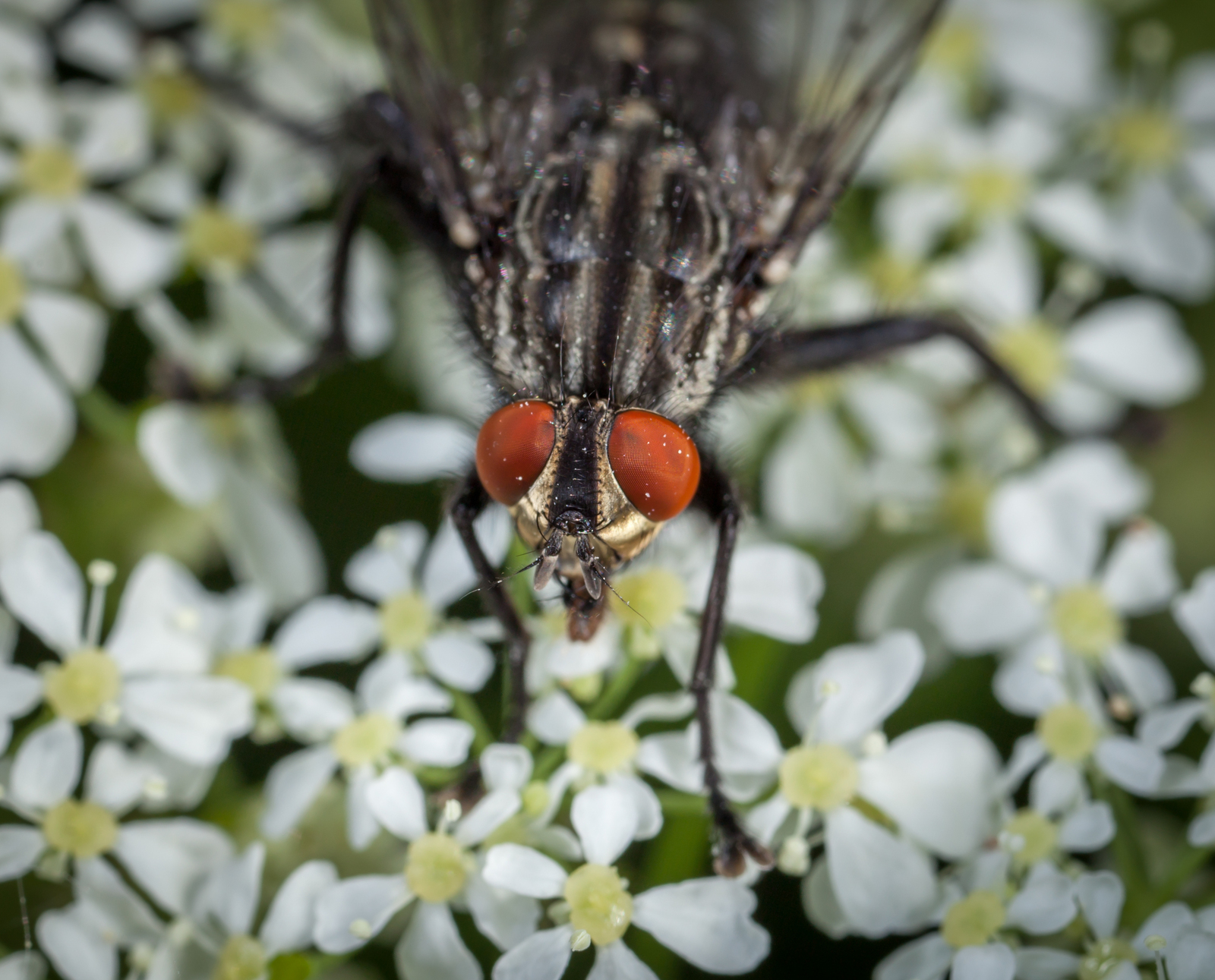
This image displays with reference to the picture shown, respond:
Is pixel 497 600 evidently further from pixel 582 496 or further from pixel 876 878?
pixel 876 878

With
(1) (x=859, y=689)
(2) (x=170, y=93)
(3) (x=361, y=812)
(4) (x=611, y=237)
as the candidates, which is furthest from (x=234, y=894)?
(2) (x=170, y=93)

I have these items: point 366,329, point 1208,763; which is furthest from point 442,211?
point 1208,763

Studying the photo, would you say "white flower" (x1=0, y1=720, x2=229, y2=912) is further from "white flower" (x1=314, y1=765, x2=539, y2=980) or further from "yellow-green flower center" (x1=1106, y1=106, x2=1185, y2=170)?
"yellow-green flower center" (x1=1106, y1=106, x2=1185, y2=170)

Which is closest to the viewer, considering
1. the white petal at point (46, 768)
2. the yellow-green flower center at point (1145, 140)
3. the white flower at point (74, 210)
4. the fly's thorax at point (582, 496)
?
the fly's thorax at point (582, 496)

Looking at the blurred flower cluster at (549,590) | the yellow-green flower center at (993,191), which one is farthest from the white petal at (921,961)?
the yellow-green flower center at (993,191)

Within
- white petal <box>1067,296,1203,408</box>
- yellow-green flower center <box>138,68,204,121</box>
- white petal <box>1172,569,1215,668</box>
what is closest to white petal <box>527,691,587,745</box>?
white petal <box>1172,569,1215,668</box>

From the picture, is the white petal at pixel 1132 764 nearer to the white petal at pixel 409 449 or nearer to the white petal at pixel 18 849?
the white petal at pixel 409 449
